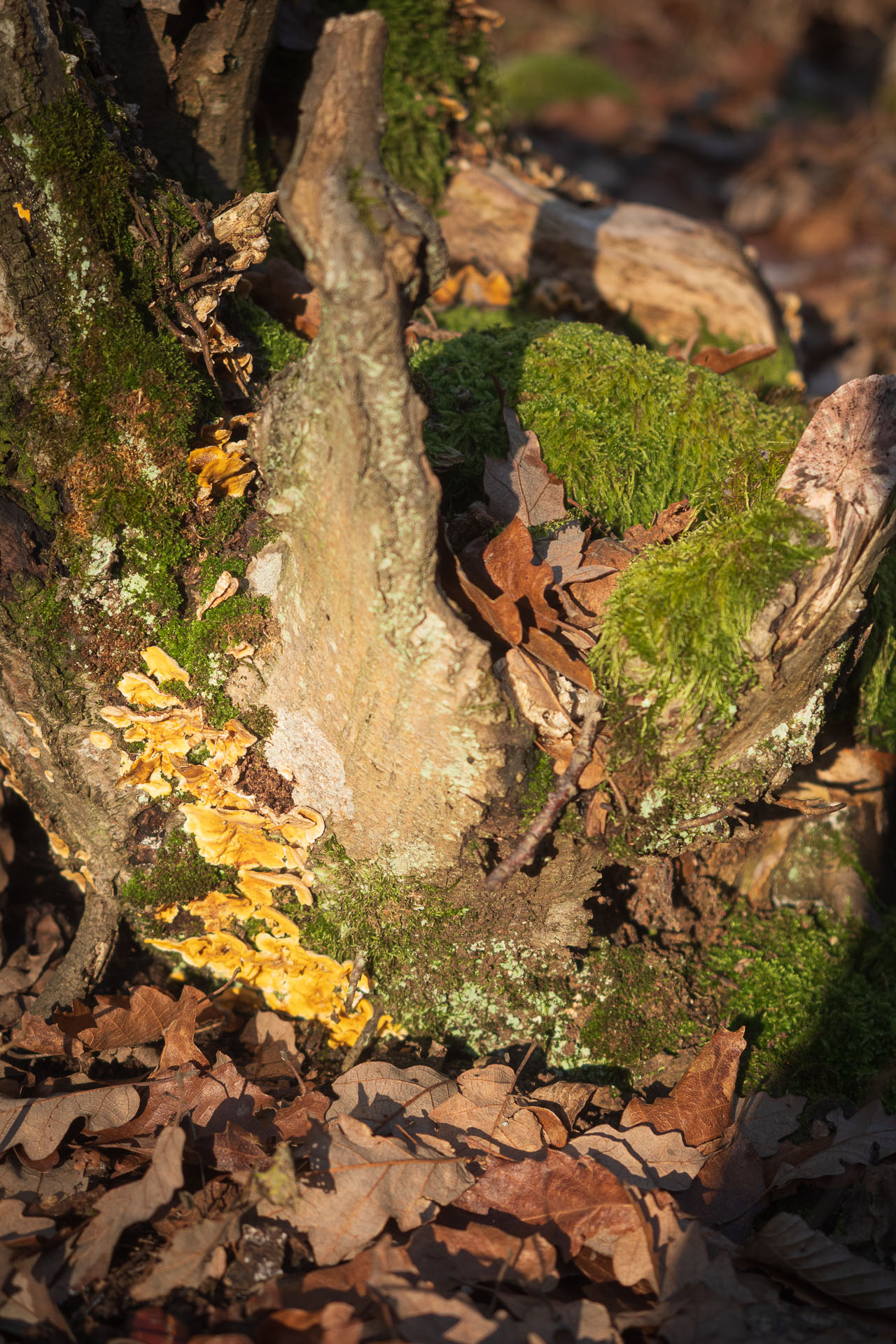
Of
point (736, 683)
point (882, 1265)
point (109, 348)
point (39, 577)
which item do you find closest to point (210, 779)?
point (39, 577)

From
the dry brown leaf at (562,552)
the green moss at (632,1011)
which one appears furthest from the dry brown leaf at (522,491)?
the green moss at (632,1011)

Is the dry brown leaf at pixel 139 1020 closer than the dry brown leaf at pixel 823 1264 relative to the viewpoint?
No

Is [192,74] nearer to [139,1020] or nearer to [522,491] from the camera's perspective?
[522,491]

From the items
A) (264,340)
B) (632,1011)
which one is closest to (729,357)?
(264,340)

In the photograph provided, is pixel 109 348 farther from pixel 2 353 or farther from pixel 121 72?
pixel 121 72

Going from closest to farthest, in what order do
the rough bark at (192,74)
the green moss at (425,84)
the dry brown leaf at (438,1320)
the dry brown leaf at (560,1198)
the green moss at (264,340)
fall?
1. the dry brown leaf at (438,1320)
2. the dry brown leaf at (560,1198)
3. the green moss at (264,340)
4. the rough bark at (192,74)
5. the green moss at (425,84)

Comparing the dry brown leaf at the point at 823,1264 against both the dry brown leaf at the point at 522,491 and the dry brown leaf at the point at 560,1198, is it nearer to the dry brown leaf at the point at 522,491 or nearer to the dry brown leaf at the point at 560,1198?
the dry brown leaf at the point at 560,1198

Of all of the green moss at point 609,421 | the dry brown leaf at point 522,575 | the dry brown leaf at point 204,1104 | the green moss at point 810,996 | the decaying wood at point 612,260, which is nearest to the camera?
the dry brown leaf at point 522,575
